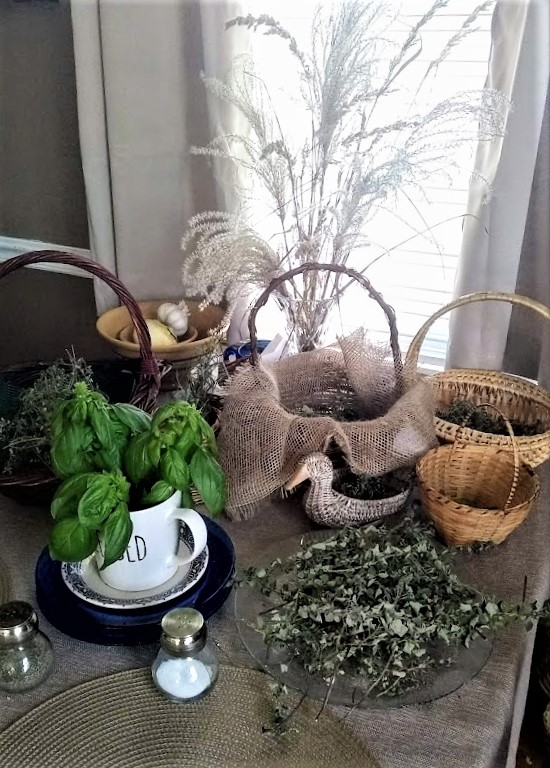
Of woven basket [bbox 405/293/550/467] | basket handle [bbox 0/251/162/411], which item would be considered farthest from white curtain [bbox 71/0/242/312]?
woven basket [bbox 405/293/550/467]

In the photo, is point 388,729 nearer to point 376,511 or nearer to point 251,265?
point 376,511

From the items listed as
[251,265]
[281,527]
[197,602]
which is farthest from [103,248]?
[197,602]

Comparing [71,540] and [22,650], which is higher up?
[71,540]

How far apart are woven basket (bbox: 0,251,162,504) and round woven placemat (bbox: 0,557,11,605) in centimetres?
9

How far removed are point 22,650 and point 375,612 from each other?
Result: 1.10 feet

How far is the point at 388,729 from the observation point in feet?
2.13

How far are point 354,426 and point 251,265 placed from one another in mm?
314

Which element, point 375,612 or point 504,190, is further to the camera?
point 504,190

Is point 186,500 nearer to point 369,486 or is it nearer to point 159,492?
point 159,492

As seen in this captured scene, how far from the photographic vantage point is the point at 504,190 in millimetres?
1063

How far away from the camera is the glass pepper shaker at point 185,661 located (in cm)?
65

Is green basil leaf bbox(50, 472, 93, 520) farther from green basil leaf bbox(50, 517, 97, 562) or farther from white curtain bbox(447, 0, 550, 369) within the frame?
white curtain bbox(447, 0, 550, 369)

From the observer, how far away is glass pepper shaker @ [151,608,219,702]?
65 cm

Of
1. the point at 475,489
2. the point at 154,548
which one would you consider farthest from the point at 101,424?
the point at 475,489
